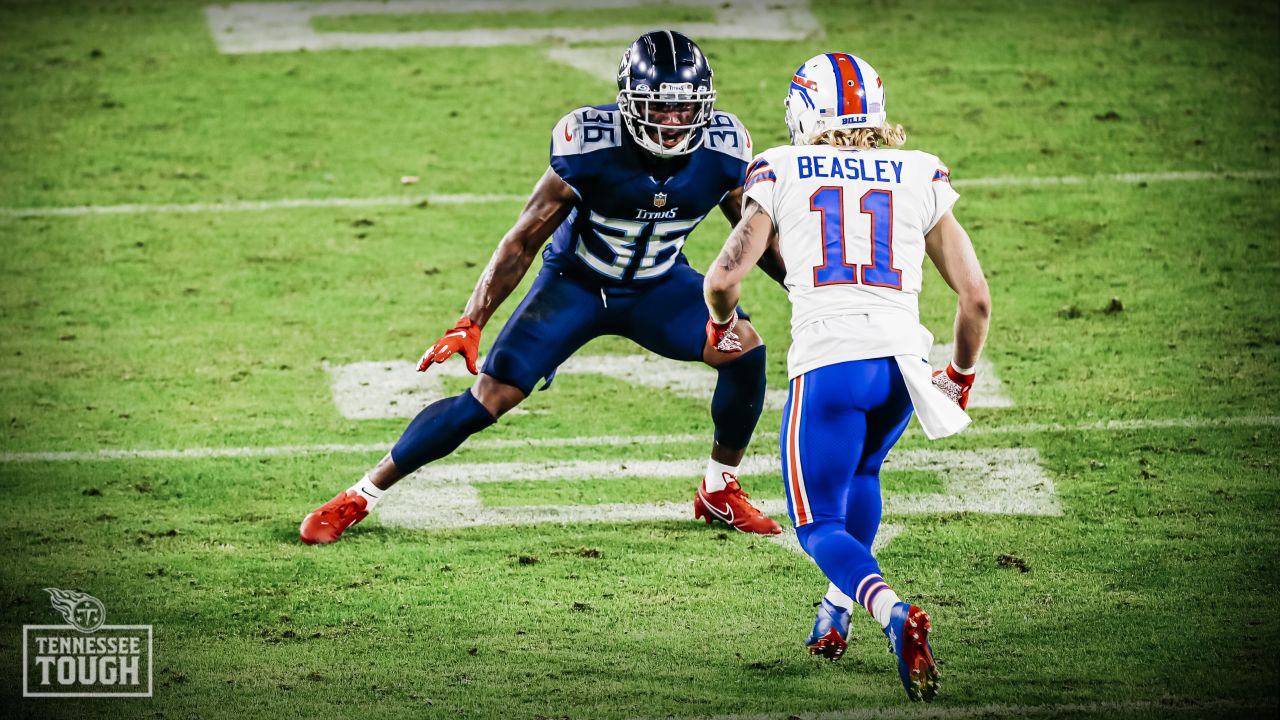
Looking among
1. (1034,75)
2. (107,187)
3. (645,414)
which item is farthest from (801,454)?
(1034,75)

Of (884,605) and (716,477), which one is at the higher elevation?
(884,605)

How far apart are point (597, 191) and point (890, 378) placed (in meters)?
1.44

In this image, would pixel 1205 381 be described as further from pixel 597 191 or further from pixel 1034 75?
pixel 1034 75

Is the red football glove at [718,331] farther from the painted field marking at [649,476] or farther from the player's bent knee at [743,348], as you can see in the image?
the painted field marking at [649,476]

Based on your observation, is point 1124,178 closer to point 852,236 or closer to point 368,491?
point 368,491

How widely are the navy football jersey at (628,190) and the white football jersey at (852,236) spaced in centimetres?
102

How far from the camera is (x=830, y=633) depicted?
15.3ft

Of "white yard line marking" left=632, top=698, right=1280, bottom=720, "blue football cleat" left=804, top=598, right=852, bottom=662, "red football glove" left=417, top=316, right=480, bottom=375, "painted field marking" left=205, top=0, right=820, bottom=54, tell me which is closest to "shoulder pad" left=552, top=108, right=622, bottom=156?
"red football glove" left=417, top=316, right=480, bottom=375

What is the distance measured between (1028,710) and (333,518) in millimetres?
2540

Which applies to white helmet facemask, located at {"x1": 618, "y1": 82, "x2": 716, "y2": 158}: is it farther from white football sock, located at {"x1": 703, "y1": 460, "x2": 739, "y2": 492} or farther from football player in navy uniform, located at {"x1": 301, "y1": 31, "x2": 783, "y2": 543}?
white football sock, located at {"x1": 703, "y1": 460, "x2": 739, "y2": 492}

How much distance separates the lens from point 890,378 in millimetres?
4453

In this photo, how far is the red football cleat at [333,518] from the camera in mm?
5742

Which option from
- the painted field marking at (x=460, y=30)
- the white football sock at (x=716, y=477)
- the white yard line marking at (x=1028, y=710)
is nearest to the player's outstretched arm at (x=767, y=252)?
the white football sock at (x=716, y=477)

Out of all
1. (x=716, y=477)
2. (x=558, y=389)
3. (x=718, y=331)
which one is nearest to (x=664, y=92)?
(x=718, y=331)
